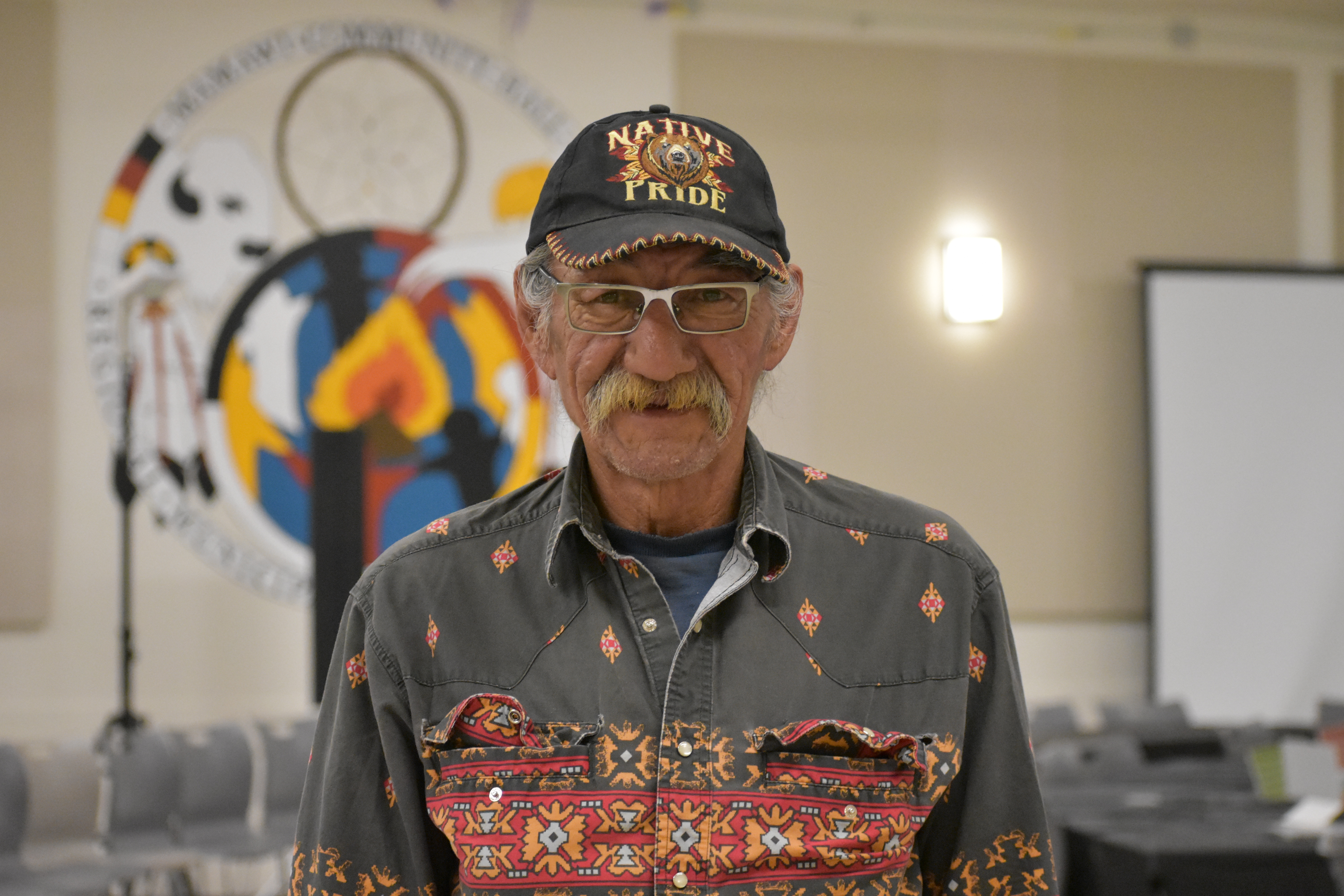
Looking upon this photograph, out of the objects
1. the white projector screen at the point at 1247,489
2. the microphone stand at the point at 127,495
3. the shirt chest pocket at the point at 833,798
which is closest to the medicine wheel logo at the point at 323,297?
the microphone stand at the point at 127,495

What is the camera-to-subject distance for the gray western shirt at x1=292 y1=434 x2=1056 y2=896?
120 centimetres

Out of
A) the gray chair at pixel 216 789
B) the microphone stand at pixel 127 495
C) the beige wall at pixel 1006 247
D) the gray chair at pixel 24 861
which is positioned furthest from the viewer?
the beige wall at pixel 1006 247

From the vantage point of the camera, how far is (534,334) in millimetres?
1367

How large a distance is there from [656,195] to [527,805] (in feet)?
2.02

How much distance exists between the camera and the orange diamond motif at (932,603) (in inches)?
51.7

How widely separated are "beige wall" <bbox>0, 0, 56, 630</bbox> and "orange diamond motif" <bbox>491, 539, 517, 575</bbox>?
4829 millimetres

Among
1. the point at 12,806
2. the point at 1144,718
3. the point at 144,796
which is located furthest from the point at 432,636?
the point at 1144,718

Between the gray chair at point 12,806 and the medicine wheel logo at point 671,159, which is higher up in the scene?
the medicine wheel logo at point 671,159

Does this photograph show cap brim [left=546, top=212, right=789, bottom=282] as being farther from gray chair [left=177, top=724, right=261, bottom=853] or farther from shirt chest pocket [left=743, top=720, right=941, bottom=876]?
gray chair [left=177, top=724, right=261, bottom=853]

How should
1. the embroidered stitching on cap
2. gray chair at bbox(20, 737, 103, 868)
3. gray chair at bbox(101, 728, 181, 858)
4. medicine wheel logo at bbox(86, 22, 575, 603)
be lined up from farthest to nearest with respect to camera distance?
medicine wheel logo at bbox(86, 22, 575, 603)
gray chair at bbox(101, 728, 181, 858)
gray chair at bbox(20, 737, 103, 868)
the embroidered stitching on cap

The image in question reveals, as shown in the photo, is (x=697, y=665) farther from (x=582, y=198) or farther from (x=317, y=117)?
(x=317, y=117)

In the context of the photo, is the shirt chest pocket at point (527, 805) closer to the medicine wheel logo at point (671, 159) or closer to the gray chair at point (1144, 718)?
the medicine wheel logo at point (671, 159)

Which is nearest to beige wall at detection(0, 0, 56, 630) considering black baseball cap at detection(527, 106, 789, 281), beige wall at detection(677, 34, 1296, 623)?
beige wall at detection(677, 34, 1296, 623)

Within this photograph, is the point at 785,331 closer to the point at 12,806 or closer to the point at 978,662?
the point at 978,662
